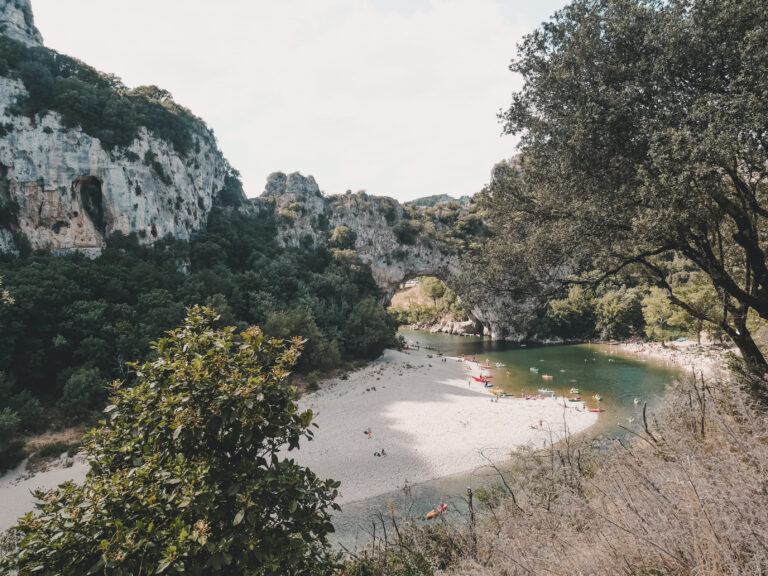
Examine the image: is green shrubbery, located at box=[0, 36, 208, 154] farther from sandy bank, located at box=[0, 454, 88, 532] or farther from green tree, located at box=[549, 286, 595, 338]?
green tree, located at box=[549, 286, 595, 338]

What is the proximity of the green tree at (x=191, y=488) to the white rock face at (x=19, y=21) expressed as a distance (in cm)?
6189

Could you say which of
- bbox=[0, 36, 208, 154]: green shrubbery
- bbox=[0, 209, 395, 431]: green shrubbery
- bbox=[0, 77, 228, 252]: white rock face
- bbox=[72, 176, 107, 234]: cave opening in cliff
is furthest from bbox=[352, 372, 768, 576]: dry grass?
bbox=[0, 36, 208, 154]: green shrubbery

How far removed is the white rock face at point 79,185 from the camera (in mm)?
32719

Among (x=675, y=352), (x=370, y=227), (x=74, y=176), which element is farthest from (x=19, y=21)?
(x=675, y=352)

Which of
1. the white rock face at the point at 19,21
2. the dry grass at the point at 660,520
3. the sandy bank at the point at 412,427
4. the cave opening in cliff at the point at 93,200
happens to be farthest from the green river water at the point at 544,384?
the white rock face at the point at 19,21

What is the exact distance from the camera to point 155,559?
263 cm

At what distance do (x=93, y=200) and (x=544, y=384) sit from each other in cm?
5135

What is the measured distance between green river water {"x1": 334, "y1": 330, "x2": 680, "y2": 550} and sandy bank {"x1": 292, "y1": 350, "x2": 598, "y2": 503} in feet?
3.47

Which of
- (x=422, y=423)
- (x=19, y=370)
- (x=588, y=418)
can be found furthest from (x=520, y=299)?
(x=19, y=370)

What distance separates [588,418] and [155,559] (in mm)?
26914

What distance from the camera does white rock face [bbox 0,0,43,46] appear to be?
39.4m

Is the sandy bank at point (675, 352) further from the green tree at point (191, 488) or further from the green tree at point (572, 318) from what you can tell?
the green tree at point (191, 488)

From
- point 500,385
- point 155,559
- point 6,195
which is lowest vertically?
point 500,385

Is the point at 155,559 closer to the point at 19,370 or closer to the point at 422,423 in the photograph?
the point at 422,423
